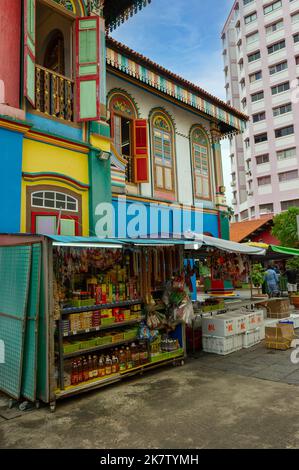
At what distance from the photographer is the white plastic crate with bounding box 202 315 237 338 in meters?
8.04

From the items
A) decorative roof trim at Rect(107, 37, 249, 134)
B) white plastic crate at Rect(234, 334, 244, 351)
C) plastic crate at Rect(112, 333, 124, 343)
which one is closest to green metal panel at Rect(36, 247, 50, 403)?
plastic crate at Rect(112, 333, 124, 343)

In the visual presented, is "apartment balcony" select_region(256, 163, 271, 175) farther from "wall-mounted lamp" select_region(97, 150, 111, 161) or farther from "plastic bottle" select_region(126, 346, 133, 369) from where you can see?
"plastic bottle" select_region(126, 346, 133, 369)

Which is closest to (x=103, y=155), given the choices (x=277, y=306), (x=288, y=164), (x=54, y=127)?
(x=54, y=127)

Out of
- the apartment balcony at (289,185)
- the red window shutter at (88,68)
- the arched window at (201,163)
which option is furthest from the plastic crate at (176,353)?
the apartment balcony at (289,185)

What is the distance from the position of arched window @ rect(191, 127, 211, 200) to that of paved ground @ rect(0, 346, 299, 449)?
947 cm

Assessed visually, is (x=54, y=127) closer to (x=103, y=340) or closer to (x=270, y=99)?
(x=103, y=340)

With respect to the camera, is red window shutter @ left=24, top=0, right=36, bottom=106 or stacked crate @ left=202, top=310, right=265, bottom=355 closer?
red window shutter @ left=24, top=0, right=36, bottom=106

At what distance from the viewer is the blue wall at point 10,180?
7236 mm

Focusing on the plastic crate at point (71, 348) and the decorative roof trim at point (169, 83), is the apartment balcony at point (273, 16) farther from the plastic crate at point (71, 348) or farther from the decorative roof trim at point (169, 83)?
the plastic crate at point (71, 348)

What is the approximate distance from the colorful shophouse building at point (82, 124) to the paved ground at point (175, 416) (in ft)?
12.7

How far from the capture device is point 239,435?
13.6ft

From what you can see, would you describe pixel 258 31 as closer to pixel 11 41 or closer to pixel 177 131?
pixel 177 131
